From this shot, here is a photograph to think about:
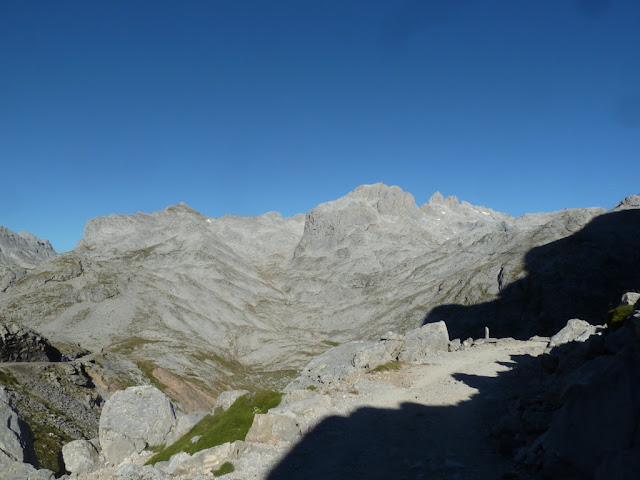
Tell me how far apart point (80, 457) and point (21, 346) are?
5292cm

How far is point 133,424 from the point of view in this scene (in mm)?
33562

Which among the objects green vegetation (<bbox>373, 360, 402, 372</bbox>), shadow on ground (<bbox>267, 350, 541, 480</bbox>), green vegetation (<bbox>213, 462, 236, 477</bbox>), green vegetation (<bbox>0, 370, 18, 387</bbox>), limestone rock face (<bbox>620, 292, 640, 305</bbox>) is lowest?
shadow on ground (<bbox>267, 350, 541, 480</bbox>)

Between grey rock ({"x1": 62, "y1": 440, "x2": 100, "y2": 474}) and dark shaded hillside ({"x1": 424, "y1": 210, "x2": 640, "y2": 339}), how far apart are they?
117m

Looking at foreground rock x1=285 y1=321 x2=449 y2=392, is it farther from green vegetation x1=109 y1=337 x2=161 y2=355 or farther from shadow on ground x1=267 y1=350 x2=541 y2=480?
green vegetation x1=109 y1=337 x2=161 y2=355

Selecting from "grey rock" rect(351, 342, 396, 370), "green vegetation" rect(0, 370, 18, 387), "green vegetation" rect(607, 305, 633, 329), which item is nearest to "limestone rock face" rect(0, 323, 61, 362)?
"green vegetation" rect(0, 370, 18, 387)

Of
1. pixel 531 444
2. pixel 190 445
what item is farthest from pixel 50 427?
pixel 531 444

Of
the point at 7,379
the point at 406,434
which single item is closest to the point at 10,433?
the point at 406,434

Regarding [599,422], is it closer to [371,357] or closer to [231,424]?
[231,424]

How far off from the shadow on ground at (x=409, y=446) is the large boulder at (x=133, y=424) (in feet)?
58.3

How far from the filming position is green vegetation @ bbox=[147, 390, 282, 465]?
21422 millimetres

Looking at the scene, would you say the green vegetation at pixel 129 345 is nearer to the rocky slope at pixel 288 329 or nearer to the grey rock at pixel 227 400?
the rocky slope at pixel 288 329

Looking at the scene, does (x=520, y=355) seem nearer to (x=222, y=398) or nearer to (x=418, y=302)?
(x=222, y=398)

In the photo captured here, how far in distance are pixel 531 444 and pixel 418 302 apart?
541 ft

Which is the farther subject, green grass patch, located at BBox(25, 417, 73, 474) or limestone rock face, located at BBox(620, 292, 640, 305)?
green grass patch, located at BBox(25, 417, 73, 474)
